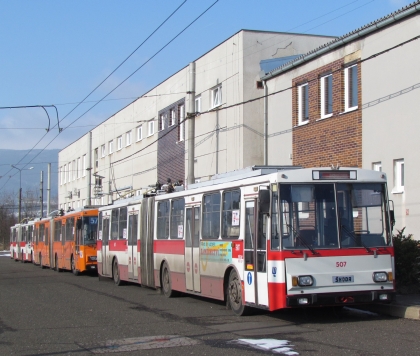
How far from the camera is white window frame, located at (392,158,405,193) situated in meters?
18.4

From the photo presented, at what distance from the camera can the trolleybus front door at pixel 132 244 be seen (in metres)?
20.4

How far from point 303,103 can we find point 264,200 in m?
12.8

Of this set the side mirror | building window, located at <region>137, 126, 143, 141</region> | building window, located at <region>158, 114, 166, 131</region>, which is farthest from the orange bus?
the side mirror

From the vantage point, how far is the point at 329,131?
21.8m

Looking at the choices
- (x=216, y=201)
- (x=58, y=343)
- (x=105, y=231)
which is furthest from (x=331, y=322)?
(x=105, y=231)

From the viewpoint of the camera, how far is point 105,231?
955 inches

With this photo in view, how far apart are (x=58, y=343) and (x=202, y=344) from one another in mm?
2119

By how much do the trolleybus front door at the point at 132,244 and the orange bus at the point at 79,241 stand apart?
7.15 meters

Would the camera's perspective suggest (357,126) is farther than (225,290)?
Yes

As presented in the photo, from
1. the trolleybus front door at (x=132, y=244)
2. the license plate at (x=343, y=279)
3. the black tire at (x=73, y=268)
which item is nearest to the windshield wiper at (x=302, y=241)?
the license plate at (x=343, y=279)

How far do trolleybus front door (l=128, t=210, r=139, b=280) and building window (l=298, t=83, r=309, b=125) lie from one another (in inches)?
271

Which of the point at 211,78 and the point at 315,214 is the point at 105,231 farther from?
the point at 315,214

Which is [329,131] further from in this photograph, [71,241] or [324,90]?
[71,241]

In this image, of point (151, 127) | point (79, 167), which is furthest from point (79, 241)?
A: point (79, 167)
